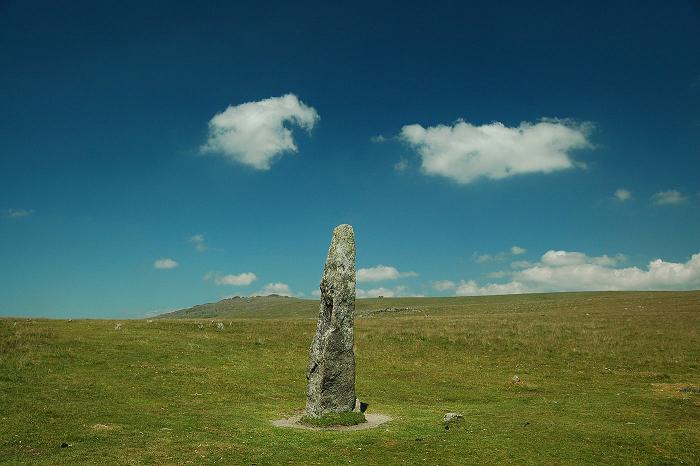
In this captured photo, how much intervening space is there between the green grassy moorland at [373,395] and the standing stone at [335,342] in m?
2.30

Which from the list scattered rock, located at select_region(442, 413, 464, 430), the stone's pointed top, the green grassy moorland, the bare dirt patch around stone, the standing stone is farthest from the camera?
the stone's pointed top

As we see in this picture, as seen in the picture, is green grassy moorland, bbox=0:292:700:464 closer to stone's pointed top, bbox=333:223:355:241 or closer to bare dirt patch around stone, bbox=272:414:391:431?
bare dirt patch around stone, bbox=272:414:391:431

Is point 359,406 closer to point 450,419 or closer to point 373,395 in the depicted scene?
point 450,419

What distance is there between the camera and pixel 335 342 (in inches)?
849

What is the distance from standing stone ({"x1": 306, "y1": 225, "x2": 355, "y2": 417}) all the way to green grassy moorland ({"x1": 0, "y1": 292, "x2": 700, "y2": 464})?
7.56 feet

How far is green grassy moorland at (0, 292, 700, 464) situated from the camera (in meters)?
16.5

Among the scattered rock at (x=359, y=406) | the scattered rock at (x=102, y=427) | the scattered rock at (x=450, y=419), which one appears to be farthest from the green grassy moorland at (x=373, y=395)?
the scattered rock at (x=359, y=406)

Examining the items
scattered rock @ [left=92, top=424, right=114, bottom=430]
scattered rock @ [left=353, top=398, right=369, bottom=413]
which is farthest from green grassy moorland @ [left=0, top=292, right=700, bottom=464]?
scattered rock @ [left=353, top=398, right=369, bottom=413]

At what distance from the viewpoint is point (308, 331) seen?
181 ft

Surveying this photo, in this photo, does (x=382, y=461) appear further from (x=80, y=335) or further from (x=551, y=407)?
(x=80, y=335)

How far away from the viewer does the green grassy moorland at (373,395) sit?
16547mm

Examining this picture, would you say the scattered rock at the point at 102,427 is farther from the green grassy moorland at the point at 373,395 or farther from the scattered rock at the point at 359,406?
the scattered rock at the point at 359,406

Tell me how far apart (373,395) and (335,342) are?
8.56 m

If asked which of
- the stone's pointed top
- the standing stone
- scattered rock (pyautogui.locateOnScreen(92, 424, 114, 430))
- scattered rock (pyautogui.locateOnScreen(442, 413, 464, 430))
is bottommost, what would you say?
scattered rock (pyautogui.locateOnScreen(442, 413, 464, 430))
